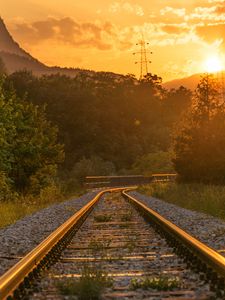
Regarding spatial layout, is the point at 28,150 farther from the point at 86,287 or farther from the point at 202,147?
the point at 86,287

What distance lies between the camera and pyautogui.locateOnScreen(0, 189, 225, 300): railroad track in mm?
5977

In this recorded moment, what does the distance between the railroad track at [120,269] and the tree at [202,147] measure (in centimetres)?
1980

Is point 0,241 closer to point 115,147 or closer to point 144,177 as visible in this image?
point 144,177

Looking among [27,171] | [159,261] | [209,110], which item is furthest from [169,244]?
[209,110]

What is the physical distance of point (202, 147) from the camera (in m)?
31.9

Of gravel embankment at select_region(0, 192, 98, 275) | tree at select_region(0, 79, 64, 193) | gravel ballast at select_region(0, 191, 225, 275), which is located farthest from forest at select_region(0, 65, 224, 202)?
gravel ballast at select_region(0, 191, 225, 275)

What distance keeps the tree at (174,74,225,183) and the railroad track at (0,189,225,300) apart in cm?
1980

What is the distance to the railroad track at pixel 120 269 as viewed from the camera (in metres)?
5.98

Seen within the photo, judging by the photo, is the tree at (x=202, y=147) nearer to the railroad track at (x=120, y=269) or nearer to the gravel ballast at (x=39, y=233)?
the gravel ballast at (x=39, y=233)

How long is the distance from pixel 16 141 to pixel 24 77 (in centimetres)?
6815

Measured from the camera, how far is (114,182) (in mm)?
59344

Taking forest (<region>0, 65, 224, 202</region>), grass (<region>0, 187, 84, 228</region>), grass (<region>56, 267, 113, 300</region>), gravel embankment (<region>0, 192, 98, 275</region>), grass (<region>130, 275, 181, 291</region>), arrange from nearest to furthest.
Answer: grass (<region>56, 267, 113, 300</region>) → grass (<region>130, 275, 181, 291</region>) → gravel embankment (<region>0, 192, 98, 275</region>) → grass (<region>0, 187, 84, 228</region>) → forest (<region>0, 65, 224, 202</region>)

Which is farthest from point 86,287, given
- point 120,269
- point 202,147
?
point 202,147

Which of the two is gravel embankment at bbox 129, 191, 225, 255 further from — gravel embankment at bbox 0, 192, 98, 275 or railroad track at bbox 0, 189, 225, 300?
gravel embankment at bbox 0, 192, 98, 275
